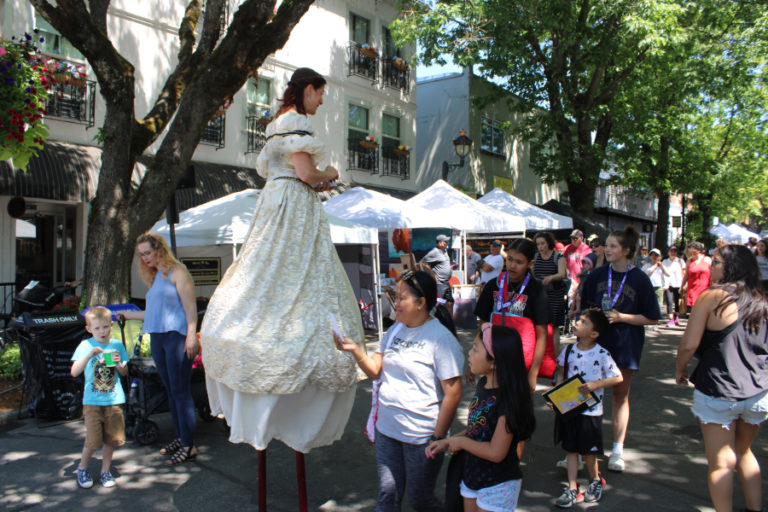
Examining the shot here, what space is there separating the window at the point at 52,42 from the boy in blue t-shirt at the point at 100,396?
31.1ft

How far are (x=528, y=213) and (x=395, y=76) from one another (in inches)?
278

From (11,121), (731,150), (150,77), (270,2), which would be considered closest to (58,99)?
(150,77)

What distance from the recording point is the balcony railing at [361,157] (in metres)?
17.7

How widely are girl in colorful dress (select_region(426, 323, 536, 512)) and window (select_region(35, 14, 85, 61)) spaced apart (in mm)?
12103

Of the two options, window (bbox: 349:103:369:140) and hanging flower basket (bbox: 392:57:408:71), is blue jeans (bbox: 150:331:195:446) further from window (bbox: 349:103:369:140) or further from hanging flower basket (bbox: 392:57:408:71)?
hanging flower basket (bbox: 392:57:408:71)

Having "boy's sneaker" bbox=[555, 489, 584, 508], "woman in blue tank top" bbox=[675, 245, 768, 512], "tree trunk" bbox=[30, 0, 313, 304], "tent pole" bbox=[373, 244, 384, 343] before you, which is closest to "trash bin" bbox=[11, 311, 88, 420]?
"tree trunk" bbox=[30, 0, 313, 304]

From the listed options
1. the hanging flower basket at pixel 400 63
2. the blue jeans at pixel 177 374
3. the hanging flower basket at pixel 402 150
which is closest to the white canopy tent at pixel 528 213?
the hanging flower basket at pixel 402 150

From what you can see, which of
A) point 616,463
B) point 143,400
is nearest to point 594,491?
point 616,463

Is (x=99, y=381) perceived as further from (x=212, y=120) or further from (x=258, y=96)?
(x=258, y=96)

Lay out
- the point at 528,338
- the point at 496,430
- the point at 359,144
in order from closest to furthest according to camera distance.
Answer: the point at 496,430 < the point at 528,338 < the point at 359,144

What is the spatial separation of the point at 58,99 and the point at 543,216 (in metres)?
11.7

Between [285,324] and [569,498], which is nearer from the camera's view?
[285,324]

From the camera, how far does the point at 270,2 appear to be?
688 cm

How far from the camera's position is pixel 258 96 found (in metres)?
15.4
